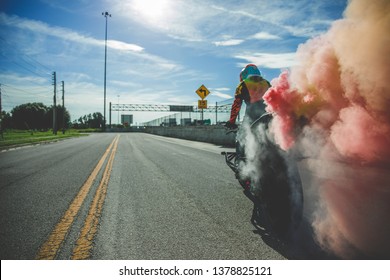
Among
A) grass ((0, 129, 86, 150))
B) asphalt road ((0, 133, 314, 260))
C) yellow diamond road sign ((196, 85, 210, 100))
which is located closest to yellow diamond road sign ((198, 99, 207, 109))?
yellow diamond road sign ((196, 85, 210, 100))

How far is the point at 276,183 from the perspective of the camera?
2.92 m

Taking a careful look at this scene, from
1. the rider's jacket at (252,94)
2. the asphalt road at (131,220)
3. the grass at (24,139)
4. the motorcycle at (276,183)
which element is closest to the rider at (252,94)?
the rider's jacket at (252,94)

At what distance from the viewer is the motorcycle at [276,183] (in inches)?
109

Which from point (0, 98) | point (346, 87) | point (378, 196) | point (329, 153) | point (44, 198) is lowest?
point (44, 198)

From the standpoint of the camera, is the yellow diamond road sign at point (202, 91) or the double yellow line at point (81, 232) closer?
the double yellow line at point (81, 232)

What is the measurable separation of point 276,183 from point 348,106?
3.24 ft

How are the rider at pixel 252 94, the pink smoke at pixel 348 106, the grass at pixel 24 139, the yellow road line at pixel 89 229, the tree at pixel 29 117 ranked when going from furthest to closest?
the tree at pixel 29 117
the grass at pixel 24 139
the rider at pixel 252 94
the yellow road line at pixel 89 229
the pink smoke at pixel 348 106

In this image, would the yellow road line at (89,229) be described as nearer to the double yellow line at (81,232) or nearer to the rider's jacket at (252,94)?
the double yellow line at (81,232)

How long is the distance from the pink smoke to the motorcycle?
167 millimetres

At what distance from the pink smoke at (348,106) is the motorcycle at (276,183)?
17 centimetres

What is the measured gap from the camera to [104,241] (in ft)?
9.87
